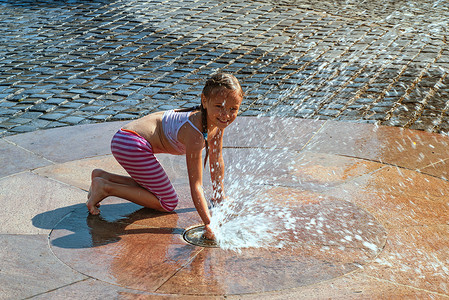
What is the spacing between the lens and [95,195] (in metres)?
3.85

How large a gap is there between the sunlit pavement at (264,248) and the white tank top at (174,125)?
487 mm

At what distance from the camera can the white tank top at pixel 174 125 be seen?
3742 mm

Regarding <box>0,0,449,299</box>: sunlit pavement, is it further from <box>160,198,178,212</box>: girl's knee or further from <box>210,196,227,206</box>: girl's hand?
<box>210,196,227,206</box>: girl's hand

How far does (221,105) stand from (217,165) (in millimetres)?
718

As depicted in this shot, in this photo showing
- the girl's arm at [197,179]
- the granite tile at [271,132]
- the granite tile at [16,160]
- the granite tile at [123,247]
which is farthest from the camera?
the granite tile at [271,132]

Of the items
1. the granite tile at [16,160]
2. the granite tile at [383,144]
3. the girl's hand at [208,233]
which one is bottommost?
the granite tile at [383,144]

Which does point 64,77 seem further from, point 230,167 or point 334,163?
point 334,163

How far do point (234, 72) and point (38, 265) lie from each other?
4801 millimetres

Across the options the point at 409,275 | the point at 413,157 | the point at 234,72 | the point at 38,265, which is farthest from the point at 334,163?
the point at 234,72

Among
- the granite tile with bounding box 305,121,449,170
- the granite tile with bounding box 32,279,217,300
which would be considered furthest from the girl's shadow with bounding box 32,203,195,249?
the granite tile with bounding box 305,121,449,170

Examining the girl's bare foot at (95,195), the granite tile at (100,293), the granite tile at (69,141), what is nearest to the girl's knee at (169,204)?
the girl's bare foot at (95,195)

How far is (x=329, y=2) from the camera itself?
1193cm

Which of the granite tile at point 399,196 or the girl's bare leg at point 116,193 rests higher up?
the girl's bare leg at point 116,193

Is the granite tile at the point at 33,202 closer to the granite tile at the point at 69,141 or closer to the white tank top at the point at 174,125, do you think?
the granite tile at the point at 69,141
